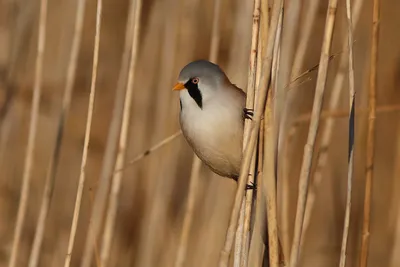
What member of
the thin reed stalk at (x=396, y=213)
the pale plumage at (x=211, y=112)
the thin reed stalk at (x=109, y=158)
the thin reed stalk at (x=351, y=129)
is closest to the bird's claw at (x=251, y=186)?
the thin reed stalk at (x=351, y=129)

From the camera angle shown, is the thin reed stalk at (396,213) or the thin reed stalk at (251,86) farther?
the thin reed stalk at (396,213)

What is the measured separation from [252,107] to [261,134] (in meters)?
0.08

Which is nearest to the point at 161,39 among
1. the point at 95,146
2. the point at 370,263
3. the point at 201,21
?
the point at 201,21

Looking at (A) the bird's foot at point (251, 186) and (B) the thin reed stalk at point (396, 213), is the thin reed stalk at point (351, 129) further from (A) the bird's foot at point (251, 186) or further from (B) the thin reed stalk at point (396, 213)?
(B) the thin reed stalk at point (396, 213)

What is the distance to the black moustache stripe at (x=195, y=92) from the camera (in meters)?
1.66

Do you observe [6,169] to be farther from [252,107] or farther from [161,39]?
[252,107]

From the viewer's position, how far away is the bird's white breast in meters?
1.62

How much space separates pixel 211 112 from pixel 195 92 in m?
0.06

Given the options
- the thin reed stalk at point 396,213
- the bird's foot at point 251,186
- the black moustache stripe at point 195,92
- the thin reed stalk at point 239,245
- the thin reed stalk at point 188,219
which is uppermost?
the thin reed stalk at point 396,213

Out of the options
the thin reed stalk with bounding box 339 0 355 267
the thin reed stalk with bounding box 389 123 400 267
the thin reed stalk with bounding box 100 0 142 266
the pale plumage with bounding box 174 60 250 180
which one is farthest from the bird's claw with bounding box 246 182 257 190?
the thin reed stalk with bounding box 389 123 400 267

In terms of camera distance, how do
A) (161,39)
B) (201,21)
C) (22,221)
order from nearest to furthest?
(22,221) < (161,39) < (201,21)

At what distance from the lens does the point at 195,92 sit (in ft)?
5.48

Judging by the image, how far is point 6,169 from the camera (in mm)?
2568

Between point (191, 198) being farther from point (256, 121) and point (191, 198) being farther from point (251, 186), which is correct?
point (256, 121)
